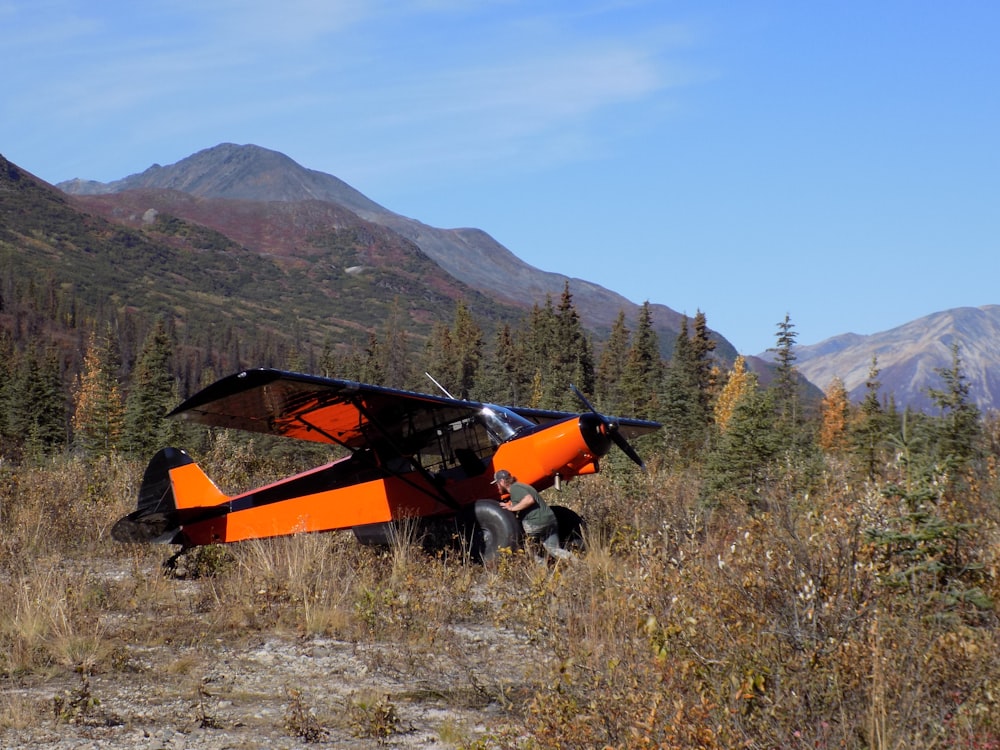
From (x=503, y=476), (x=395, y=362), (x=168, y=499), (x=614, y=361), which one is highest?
(x=395, y=362)

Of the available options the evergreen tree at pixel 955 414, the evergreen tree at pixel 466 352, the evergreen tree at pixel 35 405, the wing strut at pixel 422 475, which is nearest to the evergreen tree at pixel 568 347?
the evergreen tree at pixel 466 352

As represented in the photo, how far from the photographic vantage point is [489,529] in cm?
851

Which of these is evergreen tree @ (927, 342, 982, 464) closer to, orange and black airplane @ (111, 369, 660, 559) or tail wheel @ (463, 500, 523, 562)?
orange and black airplane @ (111, 369, 660, 559)

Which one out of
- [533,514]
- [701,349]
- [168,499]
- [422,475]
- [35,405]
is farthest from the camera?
[701,349]

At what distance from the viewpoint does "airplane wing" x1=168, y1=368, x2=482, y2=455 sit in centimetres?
783

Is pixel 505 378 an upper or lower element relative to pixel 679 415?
upper

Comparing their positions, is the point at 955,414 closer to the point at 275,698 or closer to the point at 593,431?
the point at 593,431

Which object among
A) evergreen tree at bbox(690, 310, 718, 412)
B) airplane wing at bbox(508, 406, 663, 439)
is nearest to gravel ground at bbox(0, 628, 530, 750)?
airplane wing at bbox(508, 406, 663, 439)

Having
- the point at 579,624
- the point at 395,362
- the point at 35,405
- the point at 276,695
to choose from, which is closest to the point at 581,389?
the point at 35,405

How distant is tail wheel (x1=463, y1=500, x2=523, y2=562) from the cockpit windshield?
72 centimetres

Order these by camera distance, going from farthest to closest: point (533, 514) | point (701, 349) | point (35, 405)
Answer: point (701, 349) < point (35, 405) < point (533, 514)

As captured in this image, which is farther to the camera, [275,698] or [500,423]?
[500,423]

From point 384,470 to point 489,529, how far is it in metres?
1.34

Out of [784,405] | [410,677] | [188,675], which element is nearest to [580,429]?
[410,677]
